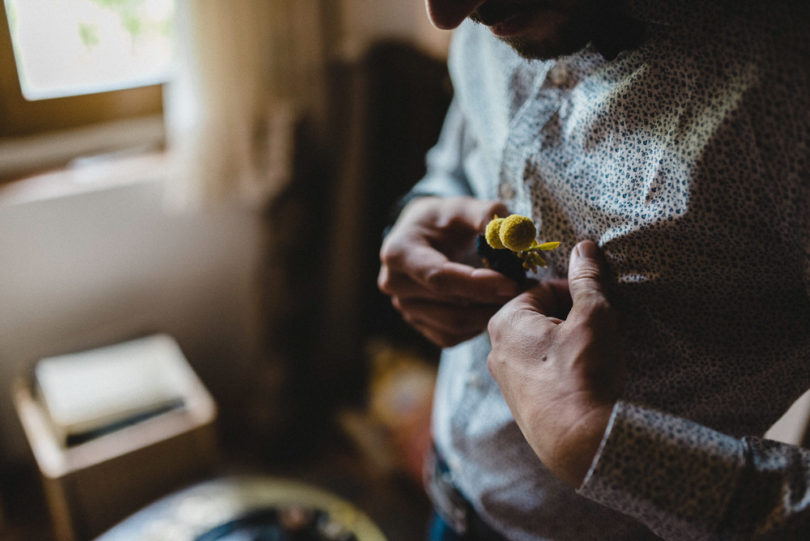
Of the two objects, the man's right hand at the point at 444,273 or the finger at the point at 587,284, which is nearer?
the finger at the point at 587,284

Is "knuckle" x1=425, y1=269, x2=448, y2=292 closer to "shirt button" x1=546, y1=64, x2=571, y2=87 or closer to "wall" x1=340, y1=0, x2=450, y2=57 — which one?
"shirt button" x1=546, y1=64, x2=571, y2=87

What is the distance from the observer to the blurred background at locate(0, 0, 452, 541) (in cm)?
162

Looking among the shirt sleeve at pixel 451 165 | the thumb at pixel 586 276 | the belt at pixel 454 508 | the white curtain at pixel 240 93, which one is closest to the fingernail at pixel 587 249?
the thumb at pixel 586 276

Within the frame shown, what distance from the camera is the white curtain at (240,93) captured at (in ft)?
5.10

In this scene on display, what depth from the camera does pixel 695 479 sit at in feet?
1.65

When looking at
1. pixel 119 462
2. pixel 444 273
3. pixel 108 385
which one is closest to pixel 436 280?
pixel 444 273

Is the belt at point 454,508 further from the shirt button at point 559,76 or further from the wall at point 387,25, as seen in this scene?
the wall at point 387,25

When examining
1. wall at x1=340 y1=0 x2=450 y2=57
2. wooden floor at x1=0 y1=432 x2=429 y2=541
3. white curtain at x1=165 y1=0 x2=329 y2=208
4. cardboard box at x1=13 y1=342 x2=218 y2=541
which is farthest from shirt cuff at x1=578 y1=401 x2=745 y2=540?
wall at x1=340 y1=0 x2=450 y2=57

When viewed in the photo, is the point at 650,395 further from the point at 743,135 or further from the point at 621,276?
the point at 743,135

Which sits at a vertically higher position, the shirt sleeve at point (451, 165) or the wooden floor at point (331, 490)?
the shirt sleeve at point (451, 165)

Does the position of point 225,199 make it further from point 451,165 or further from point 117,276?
point 451,165

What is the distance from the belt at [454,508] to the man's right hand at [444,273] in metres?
0.30

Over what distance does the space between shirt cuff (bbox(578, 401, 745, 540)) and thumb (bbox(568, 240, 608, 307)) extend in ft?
0.32

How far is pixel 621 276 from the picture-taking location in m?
0.65
